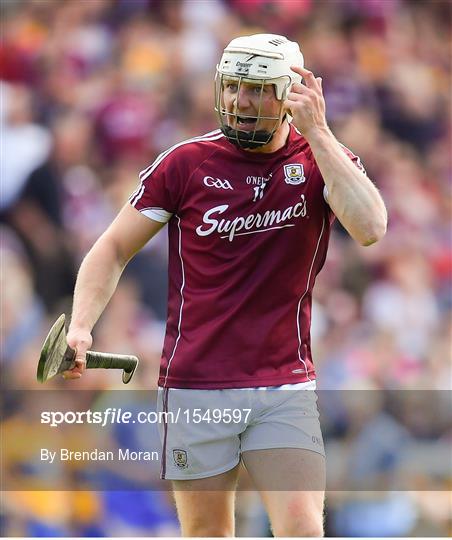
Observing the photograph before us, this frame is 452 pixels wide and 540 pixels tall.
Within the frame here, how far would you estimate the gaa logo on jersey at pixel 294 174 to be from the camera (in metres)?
4.39

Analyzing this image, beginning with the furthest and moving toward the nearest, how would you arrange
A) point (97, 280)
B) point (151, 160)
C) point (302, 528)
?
point (151, 160) → point (97, 280) → point (302, 528)

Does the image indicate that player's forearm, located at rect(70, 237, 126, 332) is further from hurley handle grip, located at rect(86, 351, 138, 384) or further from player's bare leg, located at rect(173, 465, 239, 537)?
player's bare leg, located at rect(173, 465, 239, 537)

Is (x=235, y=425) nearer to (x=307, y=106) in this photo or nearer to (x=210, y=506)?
(x=210, y=506)

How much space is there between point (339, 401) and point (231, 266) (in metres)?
3.42

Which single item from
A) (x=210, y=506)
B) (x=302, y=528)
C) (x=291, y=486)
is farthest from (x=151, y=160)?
(x=302, y=528)

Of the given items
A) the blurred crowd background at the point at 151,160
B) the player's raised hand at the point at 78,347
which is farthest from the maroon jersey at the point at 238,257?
the blurred crowd background at the point at 151,160

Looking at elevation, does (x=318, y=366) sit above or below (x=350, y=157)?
below

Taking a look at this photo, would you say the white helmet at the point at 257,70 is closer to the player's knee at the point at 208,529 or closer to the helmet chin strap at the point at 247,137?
the helmet chin strap at the point at 247,137

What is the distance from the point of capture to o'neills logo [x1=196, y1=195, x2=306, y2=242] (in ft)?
14.2

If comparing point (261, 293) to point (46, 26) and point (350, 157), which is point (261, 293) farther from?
point (46, 26)

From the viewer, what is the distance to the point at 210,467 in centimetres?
428

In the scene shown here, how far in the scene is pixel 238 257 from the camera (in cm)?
434

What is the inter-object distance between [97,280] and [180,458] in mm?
703

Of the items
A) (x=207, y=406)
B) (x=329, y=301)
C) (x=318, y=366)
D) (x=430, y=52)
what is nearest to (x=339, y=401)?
(x=318, y=366)
